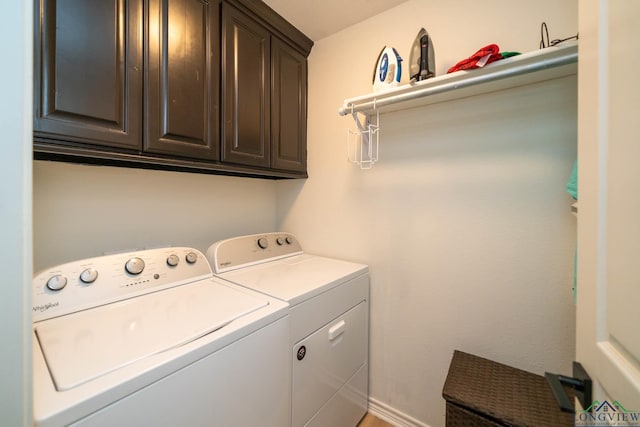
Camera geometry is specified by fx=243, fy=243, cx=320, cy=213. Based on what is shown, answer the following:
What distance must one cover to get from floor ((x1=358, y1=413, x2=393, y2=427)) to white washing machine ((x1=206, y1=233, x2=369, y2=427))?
0.04 meters

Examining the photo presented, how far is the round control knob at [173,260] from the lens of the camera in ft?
3.79

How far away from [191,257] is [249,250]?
364 millimetres

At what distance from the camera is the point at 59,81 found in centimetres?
80

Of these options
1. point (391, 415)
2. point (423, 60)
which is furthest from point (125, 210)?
point (391, 415)

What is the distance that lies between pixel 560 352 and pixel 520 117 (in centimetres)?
107

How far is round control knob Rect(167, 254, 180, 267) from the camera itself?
1156mm

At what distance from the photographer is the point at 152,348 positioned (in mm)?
666

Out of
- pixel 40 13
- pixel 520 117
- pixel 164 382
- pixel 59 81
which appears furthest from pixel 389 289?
pixel 40 13

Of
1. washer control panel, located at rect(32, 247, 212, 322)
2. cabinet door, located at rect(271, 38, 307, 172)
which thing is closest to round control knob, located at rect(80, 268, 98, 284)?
washer control panel, located at rect(32, 247, 212, 322)

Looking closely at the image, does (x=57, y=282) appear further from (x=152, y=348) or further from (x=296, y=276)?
(x=296, y=276)

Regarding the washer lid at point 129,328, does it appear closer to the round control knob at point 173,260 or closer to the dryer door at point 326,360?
the round control knob at point 173,260

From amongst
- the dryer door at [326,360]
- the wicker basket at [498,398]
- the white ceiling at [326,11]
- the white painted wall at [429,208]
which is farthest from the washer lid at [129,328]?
the white ceiling at [326,11]

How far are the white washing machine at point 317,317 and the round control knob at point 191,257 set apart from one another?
116mm

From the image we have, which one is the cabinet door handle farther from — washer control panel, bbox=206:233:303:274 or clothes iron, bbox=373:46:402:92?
clothes iron, bbox=373:46:402:92
